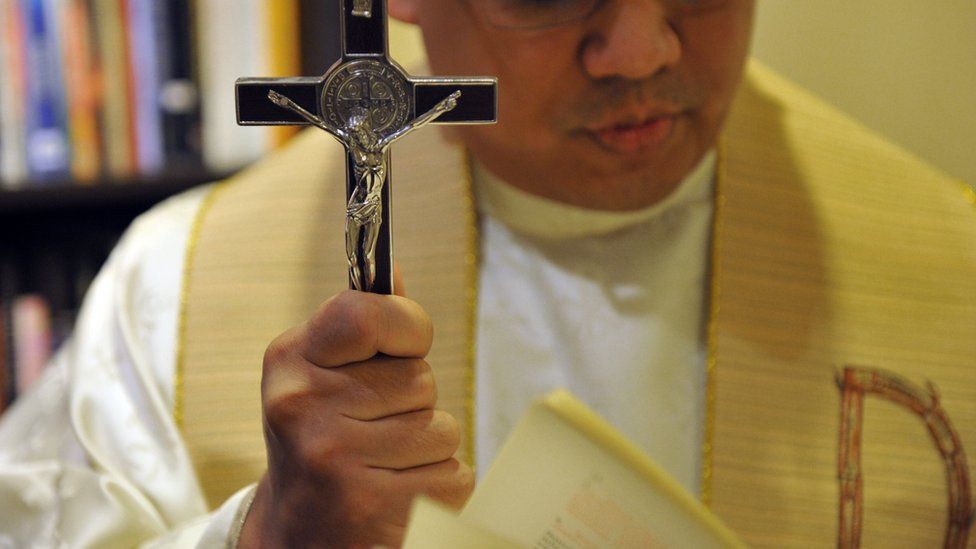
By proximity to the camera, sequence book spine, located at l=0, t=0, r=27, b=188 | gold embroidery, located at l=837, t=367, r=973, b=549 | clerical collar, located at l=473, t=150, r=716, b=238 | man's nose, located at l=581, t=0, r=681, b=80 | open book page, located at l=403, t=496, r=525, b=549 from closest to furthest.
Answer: open book page, located at l=403, t=496, r=525, b=549
man's nose, located at l=581, t=0, r=681, b=80
gold embroidery, located at l=837, t=367, r=973, b=549
clerical collar, located at l=473, t=150, r=716, b=238
book spine, located at l=0, t=0, r=27, b=188

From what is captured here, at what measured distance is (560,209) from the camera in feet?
3.56

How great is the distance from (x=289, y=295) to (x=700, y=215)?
42cm

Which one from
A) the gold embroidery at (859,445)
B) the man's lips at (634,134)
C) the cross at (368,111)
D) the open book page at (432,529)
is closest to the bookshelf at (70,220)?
the man's lips at (634,134)

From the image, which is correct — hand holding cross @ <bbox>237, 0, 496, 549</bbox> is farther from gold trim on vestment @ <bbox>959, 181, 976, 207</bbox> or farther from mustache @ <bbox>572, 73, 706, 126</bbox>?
gold trim on vestment @ <bbox>959, 181, 976, 207</bbox>

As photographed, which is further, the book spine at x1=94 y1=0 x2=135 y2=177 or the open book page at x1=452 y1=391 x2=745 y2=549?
the book spine at x1=94 y1=0 x2=135 y2=177

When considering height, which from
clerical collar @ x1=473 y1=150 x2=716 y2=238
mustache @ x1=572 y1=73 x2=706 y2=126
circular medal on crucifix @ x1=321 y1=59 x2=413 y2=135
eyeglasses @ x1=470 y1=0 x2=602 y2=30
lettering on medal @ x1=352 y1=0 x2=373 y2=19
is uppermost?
lettering on medal @ x1=352 y1=0 x2=373 y2=19

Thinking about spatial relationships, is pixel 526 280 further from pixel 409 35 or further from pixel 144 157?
pixel 144 157

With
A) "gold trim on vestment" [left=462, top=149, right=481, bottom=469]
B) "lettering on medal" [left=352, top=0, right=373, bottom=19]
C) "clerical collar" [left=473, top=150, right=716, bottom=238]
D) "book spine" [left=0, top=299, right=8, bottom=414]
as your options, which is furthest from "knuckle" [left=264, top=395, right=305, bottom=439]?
"book spine" [left=0, top=299, right=8, bottom=414]

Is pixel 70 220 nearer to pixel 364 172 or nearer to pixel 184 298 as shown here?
pixel 184 298

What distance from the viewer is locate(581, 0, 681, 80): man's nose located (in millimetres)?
825

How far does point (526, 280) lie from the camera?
1142mm

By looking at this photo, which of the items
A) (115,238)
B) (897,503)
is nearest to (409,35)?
(897,503)

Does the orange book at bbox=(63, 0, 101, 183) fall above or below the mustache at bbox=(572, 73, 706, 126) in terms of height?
below

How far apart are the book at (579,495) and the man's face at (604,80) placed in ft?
1.02
